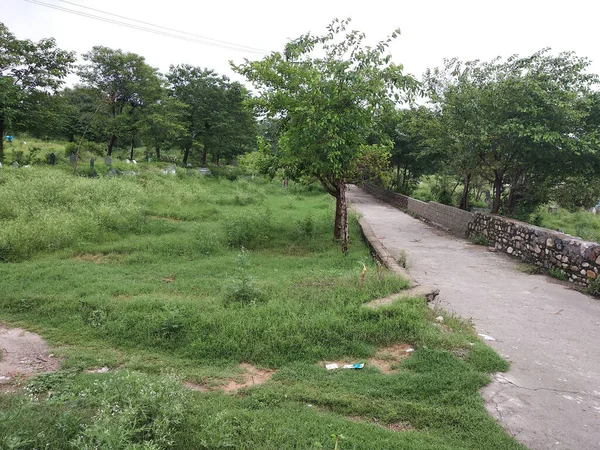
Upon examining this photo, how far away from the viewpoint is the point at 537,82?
1122cm

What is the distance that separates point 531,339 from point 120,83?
98.9 feet

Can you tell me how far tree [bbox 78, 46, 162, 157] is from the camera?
27.4 m

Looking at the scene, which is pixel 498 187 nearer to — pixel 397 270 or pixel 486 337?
pixel 397 270

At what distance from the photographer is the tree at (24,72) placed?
19234 mm

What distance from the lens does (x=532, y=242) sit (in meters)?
9.61

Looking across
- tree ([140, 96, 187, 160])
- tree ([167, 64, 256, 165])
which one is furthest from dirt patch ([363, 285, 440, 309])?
tree ([167, 64, 256, 165])

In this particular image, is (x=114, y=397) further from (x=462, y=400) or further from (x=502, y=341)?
(x=502, y=341)

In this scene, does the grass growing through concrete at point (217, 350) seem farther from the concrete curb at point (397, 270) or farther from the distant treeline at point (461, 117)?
the distant treeline at point (461, 117)

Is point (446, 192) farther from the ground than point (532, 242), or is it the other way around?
point (446, 192)

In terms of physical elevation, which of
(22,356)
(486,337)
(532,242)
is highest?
(532,242)

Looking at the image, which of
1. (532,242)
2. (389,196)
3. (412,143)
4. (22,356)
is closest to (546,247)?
(532,242)

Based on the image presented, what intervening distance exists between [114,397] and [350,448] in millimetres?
1884

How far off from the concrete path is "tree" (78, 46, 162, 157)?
2397 centimetres

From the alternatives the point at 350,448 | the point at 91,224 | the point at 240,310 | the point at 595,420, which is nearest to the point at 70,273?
the point at 91,224
